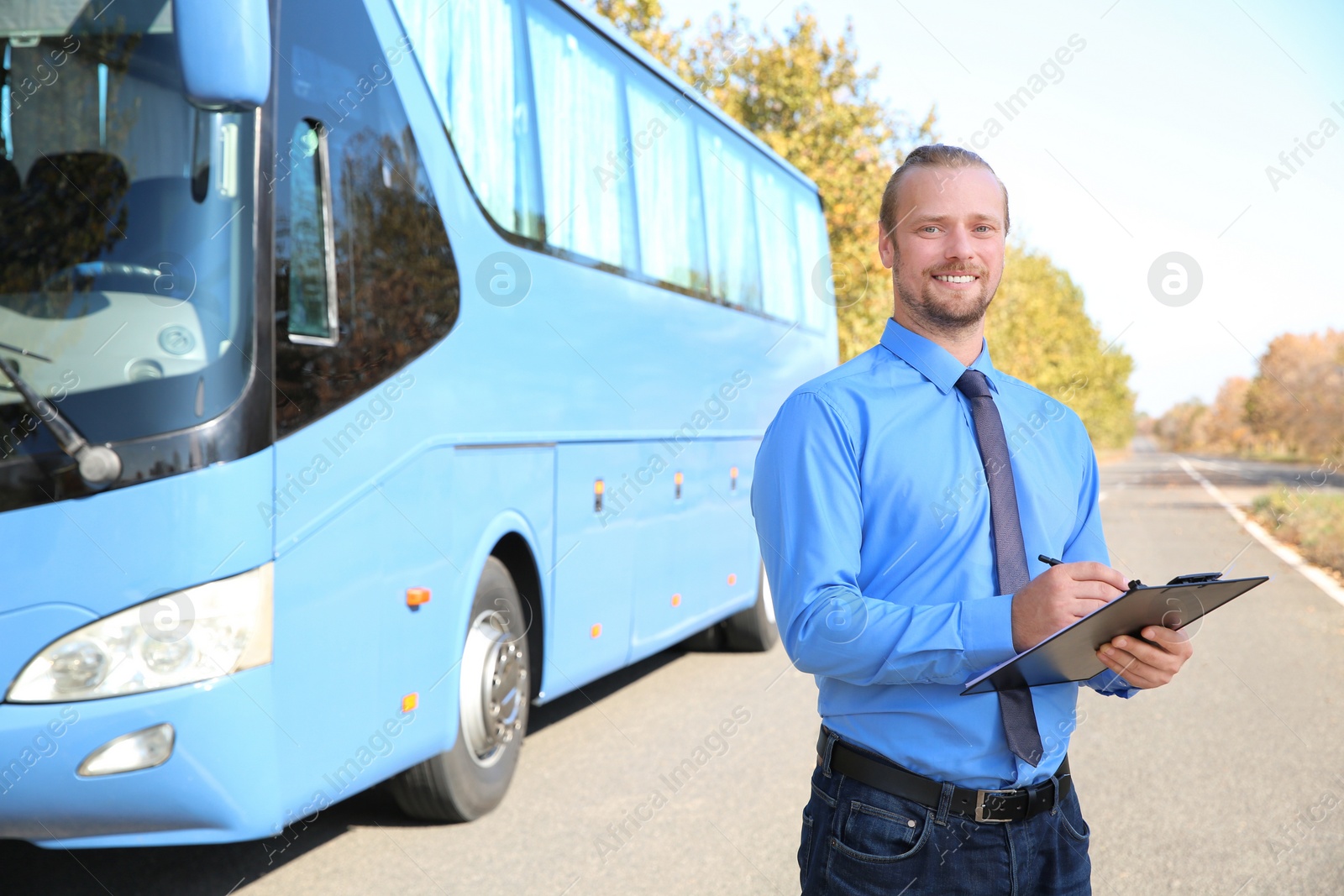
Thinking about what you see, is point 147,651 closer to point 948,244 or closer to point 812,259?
point 948,244

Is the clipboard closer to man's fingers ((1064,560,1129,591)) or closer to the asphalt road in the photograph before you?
man's fingers ((1064,560,1129,591))

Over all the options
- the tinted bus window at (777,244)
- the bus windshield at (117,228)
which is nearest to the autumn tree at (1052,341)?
the tinted bus window at (777,244)

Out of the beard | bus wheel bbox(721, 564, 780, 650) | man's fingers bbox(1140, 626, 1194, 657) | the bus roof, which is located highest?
the bus roof

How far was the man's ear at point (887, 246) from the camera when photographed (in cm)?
240

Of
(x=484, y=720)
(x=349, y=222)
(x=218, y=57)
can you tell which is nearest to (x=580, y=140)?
(x=349, y=222)

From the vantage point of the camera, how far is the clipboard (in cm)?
194

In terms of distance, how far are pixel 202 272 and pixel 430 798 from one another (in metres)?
2.53

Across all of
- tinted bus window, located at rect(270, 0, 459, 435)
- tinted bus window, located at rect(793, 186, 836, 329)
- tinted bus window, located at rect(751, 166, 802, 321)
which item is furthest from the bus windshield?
tinted bus window, located at rect(793, 186, 836, 329)

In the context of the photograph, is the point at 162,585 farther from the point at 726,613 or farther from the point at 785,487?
the point at 726,613

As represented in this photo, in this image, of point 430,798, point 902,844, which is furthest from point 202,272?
point 902,844

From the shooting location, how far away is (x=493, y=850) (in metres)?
5.24

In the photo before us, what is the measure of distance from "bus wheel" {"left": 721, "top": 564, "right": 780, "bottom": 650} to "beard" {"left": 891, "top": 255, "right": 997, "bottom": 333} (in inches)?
308

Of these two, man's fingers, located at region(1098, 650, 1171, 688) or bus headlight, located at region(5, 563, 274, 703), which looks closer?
man's fingers, located at region(1098, 650, 1171, 688)

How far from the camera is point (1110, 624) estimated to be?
1998 mm
